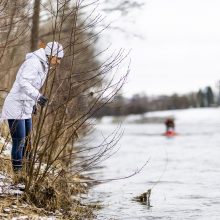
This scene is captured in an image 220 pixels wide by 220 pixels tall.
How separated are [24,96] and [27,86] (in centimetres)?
17

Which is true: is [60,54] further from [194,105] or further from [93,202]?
[194,105]

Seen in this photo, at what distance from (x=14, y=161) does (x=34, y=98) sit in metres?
0.83

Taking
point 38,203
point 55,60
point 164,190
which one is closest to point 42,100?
point 55,60

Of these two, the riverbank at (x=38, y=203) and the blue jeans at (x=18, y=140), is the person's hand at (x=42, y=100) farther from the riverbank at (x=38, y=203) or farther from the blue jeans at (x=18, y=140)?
the riverbank at (x=38, y=203)

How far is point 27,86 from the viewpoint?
710 centimetres

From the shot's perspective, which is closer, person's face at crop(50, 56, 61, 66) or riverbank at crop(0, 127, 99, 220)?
riverbank at crop(0, 127, 99, 220)

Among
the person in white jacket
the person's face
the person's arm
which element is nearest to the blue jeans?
the person in white jacket

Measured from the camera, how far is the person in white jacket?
712cm

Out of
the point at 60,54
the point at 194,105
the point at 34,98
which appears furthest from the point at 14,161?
the point at 194,105

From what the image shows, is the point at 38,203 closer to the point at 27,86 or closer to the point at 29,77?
the point at 27,86

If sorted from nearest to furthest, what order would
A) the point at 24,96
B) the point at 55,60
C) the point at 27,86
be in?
the point at 55,60, the point at 27,86, the point at 24,96

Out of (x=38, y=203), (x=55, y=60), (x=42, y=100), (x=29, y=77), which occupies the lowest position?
(x=38, y=203)

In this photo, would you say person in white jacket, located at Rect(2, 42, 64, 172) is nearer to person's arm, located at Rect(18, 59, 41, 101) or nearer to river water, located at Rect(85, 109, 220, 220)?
person's arm, located at Rect(18, 59, 41, 101)

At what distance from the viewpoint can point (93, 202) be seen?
884 centimetres
